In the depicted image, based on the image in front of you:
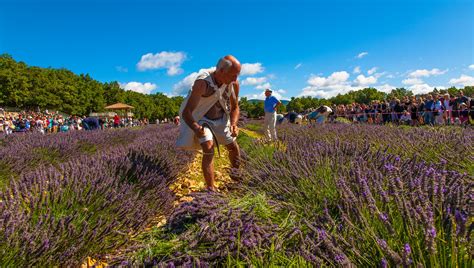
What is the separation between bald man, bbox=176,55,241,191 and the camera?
10.2ft

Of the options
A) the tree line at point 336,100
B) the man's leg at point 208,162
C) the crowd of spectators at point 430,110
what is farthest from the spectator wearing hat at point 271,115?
the tree line at point 336,100

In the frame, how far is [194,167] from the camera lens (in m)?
5.70

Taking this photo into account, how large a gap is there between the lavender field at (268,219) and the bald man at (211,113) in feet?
1.58

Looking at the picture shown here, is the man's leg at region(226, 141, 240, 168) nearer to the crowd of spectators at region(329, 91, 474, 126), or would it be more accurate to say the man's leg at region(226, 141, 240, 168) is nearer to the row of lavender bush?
the row of lavender bush

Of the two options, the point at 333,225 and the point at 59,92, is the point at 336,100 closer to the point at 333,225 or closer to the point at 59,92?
the point at 59,92

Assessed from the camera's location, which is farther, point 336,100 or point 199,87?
point 336,100

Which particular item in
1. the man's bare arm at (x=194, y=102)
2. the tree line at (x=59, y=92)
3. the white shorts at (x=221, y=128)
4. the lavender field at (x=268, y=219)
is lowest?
the lavender field at (x=268, y=219)

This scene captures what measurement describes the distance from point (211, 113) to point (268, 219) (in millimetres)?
1979

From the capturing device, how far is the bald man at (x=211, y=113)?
3104 mm

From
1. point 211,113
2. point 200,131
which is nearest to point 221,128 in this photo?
point 211,113

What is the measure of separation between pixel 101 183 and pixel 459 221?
84.2 inches

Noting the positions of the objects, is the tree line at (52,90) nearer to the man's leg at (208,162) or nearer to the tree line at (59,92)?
the tree line at (59,92)

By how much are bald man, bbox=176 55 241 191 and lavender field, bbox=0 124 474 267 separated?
0.48 m

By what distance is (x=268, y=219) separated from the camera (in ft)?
5.71
